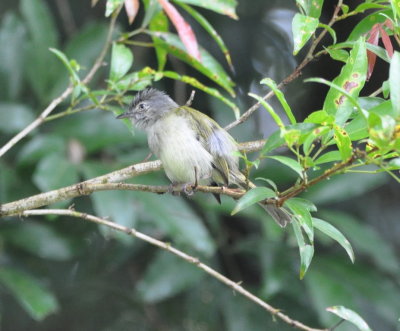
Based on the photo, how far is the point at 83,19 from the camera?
4.95 m

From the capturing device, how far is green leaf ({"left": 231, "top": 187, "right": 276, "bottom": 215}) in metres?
1.75

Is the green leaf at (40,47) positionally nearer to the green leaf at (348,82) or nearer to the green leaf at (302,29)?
the green leaf at (302,29)

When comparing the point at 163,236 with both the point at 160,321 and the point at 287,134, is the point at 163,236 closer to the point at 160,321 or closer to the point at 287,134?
the point at 160,321

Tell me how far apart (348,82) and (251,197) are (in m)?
0.43

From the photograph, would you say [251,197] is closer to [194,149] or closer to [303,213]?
[303,213]

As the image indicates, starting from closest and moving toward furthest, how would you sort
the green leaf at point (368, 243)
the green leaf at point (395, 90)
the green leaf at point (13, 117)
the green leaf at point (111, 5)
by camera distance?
1. the green leaf at point (395, 90)
2. the green leaf at point (111, 5)
3. the green leaf at point (13, 117)
4. the green leaf at point (368, 243)

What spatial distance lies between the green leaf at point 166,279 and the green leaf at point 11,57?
1271 millimetres

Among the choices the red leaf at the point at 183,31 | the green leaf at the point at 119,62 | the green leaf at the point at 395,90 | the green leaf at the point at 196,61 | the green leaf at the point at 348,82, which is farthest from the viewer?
the green leaf at the point at 196,61

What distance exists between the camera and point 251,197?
1.78 metres

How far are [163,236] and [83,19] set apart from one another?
5.61 feet

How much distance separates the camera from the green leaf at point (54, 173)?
3494 millimetres

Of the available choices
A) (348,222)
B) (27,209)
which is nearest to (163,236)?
(348,222)

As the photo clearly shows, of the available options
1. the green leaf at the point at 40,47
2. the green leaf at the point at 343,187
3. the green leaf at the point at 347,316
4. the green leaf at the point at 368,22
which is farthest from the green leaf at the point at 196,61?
the green leaf at the point at 343,187

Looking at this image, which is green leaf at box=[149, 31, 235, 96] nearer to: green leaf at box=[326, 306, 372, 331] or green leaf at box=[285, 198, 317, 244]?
green leaf at box=[285, 198, 317, 244]
